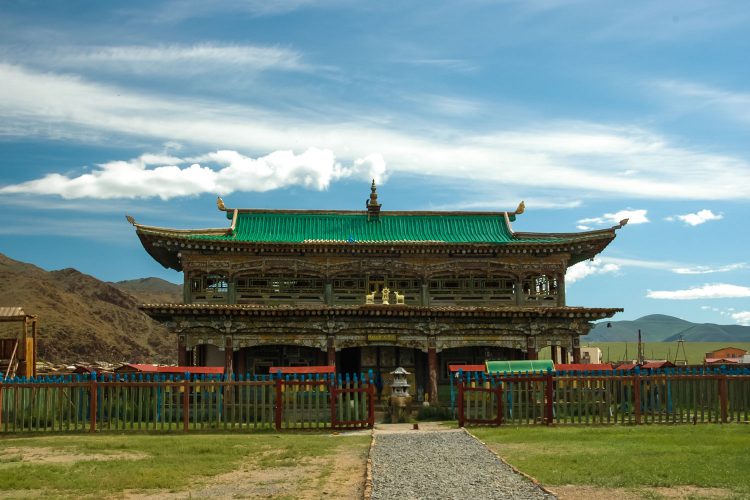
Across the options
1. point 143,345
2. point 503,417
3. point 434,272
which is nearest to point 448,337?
point 434,272

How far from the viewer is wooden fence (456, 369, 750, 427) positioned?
22859 mm

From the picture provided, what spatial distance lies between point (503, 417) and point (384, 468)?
30.3 feet

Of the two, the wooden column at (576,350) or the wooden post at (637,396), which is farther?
the wooden column at (576,350)

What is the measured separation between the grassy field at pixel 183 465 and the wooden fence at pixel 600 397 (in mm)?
4597

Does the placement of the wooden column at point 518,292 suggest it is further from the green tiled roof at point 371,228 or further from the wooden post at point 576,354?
the wooden post at point 576,354

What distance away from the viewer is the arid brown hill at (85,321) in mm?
90562

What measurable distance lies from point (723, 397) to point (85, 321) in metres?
91.0

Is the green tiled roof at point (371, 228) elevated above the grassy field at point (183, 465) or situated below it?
above

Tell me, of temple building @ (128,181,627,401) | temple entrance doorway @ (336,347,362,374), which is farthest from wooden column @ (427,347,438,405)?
temple entrance doorway @ (336,347,362,374)

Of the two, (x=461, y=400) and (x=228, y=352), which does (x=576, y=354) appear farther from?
(x=228, y=352)

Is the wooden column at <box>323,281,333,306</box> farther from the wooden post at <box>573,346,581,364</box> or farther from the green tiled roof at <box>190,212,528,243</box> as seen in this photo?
the wooden post at <box>573,346,581,364</box>

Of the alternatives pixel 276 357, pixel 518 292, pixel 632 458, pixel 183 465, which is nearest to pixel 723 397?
pixel 632 458

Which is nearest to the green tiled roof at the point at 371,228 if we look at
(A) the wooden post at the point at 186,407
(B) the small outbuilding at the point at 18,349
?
(B) the small outbuilding at the point at 18,349

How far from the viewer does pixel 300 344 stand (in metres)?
33.9
